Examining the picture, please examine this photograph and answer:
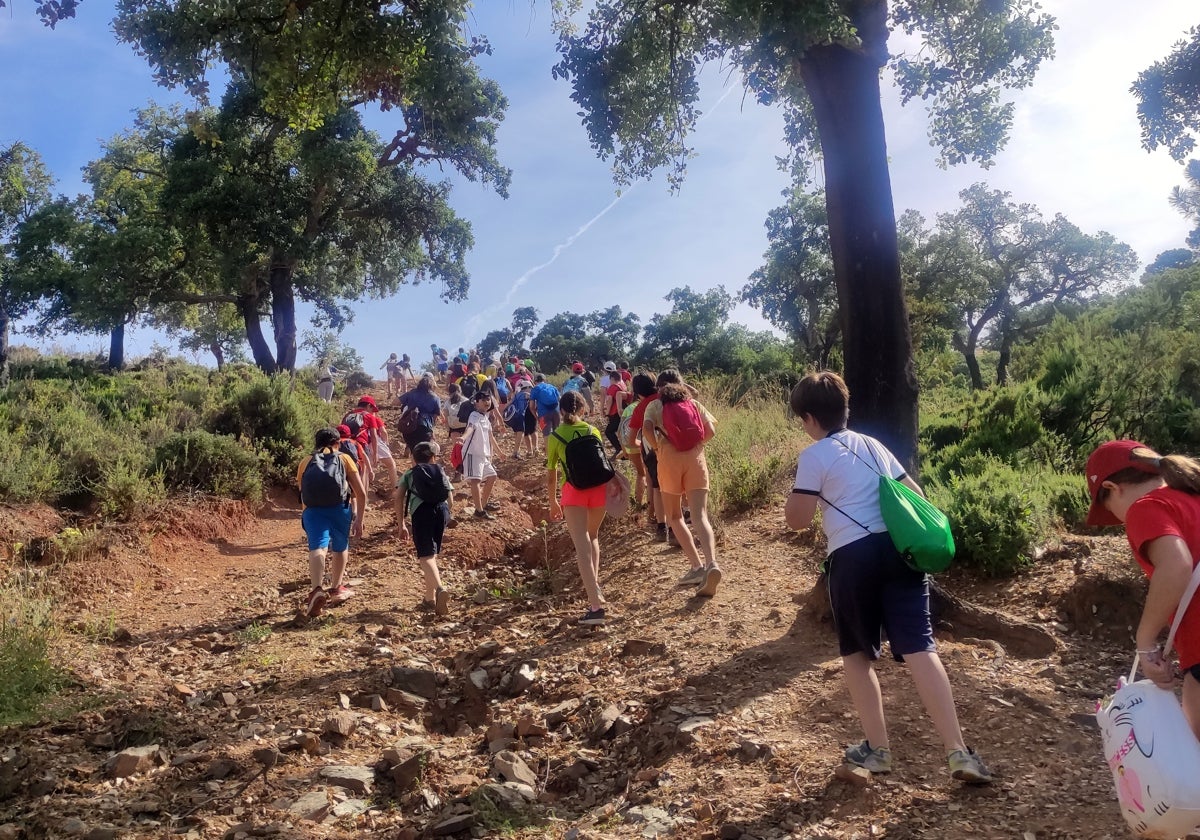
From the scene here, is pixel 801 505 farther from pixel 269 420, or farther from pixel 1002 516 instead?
pixel 269 420

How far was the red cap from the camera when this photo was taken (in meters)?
2.79

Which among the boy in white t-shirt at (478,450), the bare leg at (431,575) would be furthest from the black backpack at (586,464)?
the boy in white t-shirt at (478,450)

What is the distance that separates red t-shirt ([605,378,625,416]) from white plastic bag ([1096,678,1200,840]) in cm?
911

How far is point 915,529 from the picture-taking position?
10.1ft

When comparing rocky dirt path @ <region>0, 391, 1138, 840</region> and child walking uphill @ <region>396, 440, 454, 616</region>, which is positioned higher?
child walking uphill @ <region>396, 440, 454, 616</region>

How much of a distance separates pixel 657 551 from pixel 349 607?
117 inches

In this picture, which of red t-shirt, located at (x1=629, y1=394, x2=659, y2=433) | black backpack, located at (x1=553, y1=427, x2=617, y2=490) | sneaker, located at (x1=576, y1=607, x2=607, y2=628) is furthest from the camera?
red t-shirt, located at (x1=629, y1=394, x2=659, y2=433)

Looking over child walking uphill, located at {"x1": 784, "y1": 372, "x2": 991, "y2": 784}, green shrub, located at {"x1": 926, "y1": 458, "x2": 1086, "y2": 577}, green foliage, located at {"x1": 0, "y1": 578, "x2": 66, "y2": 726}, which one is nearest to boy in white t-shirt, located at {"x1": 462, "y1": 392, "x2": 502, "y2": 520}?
green foliage, located at {"x1": 0, "y1": 578, "x2": 66, "y2": 726}

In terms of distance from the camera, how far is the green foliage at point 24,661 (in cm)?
479

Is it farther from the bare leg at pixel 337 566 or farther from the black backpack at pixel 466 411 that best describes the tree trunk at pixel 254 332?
the bare leg at pixel 337 566

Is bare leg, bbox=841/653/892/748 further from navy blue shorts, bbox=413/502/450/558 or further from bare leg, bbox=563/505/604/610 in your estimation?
navy blue shorts, bbox=413/502/450/558

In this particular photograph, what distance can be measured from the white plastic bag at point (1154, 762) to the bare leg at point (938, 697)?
0.62 metres

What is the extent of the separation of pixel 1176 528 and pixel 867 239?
3.07 m

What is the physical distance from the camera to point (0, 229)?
27250 mm
